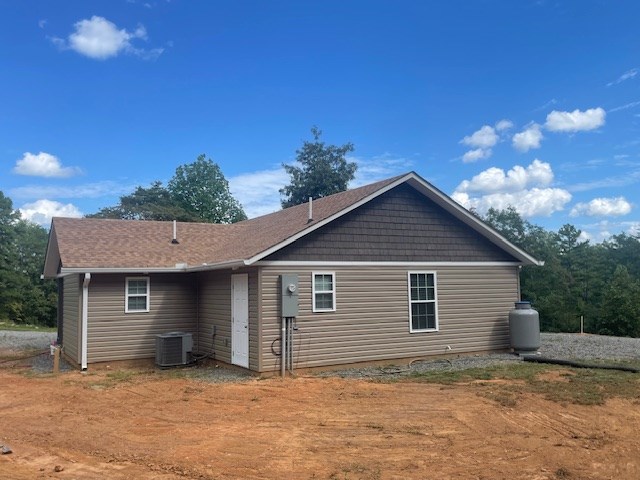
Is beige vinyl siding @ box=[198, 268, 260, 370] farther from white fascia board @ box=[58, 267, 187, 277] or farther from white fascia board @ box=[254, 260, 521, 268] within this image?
white fascia board @ box=[58, 267, 187, 277]

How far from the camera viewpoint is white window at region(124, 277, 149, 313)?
44.8 ft

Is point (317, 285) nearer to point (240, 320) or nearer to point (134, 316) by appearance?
point (240, 320)

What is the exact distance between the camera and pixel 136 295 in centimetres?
1377

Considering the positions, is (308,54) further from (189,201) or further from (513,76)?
(189,201)

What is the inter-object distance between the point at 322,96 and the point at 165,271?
36.1 feet

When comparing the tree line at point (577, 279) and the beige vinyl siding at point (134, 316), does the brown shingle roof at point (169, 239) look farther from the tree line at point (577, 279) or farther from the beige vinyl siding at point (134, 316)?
the tree line at point (577, 279)

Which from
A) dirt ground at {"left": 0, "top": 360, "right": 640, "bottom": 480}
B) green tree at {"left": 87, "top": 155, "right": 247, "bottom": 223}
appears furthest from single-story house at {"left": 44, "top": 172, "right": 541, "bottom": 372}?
green tree at {"left": 87, "top": 155, "right": 247, "bottom": 223}

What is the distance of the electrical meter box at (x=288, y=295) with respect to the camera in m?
11.6

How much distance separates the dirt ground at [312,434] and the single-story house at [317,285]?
2.25 m

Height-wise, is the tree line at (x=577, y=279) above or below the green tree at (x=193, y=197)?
below

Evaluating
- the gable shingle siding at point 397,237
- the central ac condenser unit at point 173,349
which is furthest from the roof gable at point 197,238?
the central ac condenser unit at point 173,349

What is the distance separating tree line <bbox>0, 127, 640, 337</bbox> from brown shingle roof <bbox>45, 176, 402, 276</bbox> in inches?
855

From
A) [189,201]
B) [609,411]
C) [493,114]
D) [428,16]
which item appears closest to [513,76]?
[493,114]

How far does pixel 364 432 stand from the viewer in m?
6.91
